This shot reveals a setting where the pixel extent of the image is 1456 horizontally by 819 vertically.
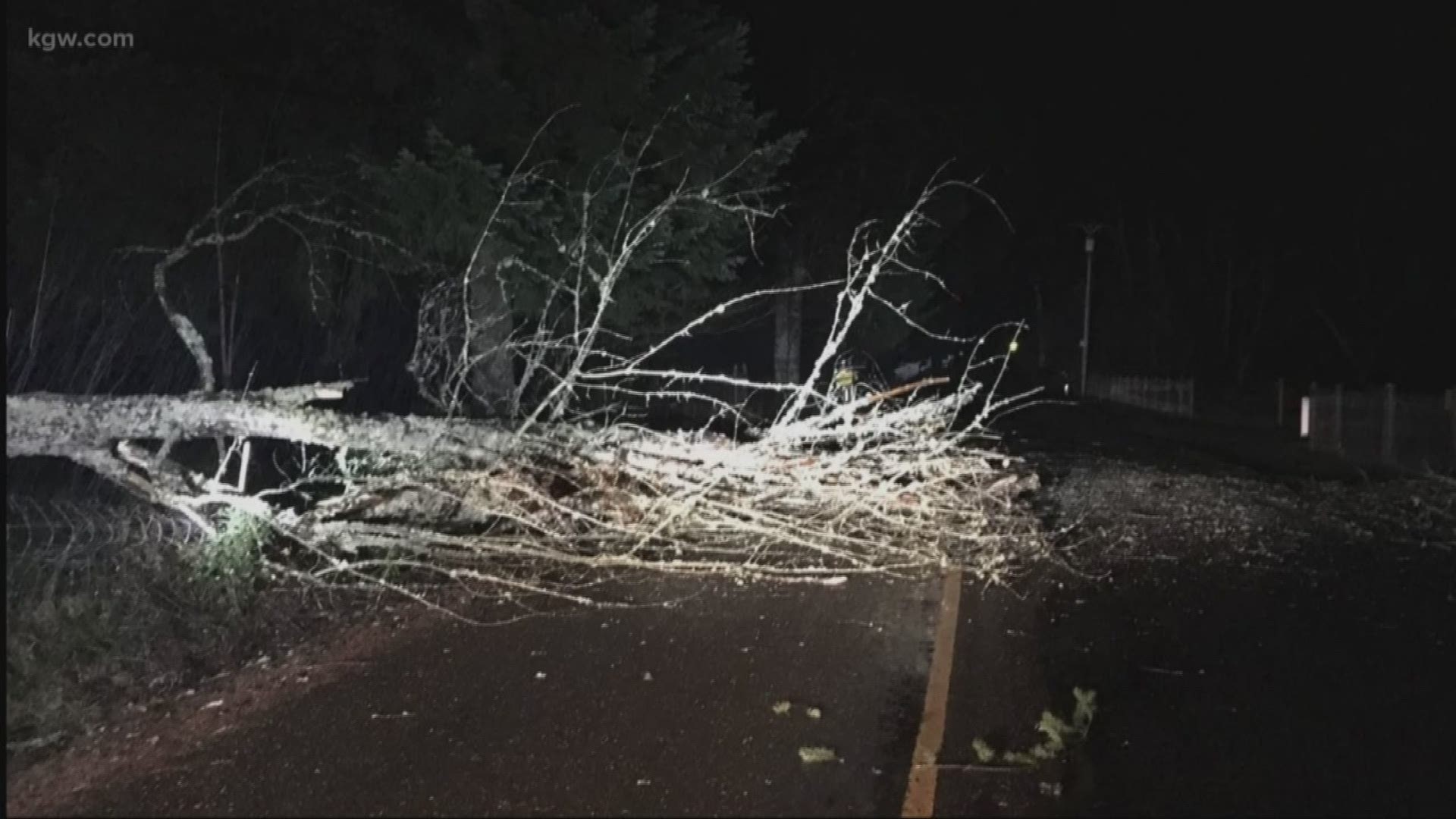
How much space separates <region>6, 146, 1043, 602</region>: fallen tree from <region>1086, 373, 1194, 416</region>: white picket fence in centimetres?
2875

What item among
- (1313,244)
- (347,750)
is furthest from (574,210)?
(1313,244)

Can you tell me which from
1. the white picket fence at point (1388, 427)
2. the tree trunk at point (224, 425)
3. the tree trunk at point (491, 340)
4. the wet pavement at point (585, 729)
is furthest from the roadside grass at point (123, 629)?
the white picket fence at point (1388, 427)

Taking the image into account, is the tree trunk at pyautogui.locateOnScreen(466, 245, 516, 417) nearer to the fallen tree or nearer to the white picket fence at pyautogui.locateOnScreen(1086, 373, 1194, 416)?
the fallen tree

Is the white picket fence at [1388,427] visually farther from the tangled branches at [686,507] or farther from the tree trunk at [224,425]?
the tree trunk at [224,425]

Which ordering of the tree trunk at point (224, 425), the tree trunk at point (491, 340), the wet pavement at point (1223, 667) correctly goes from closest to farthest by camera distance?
the wet pavement at point (1223, 667), the tree trunk at point (224, 425), the tree trunk at point (491, 340)

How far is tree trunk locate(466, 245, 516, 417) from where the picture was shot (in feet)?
46.0

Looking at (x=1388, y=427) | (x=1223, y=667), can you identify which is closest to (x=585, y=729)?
(x=1223, y=667)

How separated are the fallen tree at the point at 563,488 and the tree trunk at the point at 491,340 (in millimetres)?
4316

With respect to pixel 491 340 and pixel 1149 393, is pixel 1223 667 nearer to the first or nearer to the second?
pixel 491 340

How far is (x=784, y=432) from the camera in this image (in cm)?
909

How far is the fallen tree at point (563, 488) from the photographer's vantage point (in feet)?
25.8

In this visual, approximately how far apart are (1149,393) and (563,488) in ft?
111

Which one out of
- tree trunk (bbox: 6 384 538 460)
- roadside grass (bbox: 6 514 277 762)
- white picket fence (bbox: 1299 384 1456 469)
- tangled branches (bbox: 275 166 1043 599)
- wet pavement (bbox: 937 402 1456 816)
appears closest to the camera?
wet pavement (bbox: 937 402 1456 816)

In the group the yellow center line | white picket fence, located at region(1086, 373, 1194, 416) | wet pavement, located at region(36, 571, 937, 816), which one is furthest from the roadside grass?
white picket fence, located at region(1086, 373, 1194, 416)
